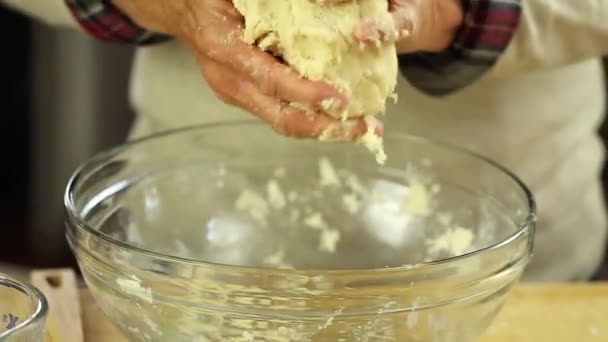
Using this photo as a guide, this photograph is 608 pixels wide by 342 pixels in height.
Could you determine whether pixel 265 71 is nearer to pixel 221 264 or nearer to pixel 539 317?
pixel 221 264

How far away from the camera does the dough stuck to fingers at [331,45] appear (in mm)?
528

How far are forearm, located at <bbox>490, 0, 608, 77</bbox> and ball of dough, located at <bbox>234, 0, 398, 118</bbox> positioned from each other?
239mm

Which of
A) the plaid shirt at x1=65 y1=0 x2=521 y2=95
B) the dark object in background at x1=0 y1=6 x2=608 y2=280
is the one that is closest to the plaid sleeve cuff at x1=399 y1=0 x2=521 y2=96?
the plaid shirt at x1=65 y1=0 x2=521 y2=95

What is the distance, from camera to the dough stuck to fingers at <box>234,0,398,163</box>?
0.53 m

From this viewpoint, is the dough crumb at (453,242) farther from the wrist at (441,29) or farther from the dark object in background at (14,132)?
the dark object in background at (14,132)

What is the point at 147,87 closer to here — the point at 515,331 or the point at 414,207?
the point at 414,207

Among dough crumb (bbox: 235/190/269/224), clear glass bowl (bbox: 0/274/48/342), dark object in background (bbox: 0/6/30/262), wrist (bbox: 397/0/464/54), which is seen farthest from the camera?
dark object in background (bbox: 0/6/30/262)

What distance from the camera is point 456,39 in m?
0.71

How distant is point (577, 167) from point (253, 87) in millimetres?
476

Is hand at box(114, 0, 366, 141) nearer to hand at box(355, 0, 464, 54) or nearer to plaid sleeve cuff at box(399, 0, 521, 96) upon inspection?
hand at box(355, 0, 464, 54)

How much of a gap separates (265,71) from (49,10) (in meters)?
0.38

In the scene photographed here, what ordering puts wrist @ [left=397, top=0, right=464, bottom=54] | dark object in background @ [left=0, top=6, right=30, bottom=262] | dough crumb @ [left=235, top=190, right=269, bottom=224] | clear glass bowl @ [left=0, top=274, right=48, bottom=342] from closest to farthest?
1. clear glass bowl @ [left=0, top=274, right=48, bottom=342]
2. wrist @ [left=397, top=0, right=464, bottom=54]
3. dough crumb @ [left=235, top=190, right=269, bottom=224]
4. dark object in background @ [left=0, top=6, right=30, bottom=262]

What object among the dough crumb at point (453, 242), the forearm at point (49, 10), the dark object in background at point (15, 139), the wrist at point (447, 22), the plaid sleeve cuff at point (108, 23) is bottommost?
the dark object in background at point (15, 139)

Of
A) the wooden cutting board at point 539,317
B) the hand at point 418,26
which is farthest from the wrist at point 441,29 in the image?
the wooden cutting board at point 539,317
